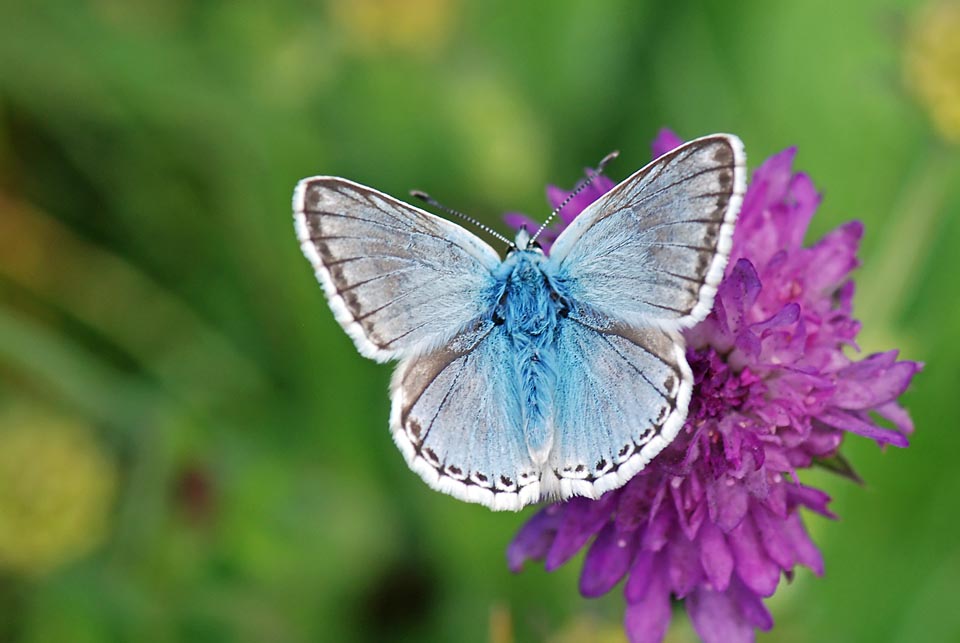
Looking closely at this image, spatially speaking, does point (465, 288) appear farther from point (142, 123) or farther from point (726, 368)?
point (142, 123)

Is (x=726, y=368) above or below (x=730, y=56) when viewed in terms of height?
→ below

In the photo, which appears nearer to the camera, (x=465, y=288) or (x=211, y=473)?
(x=465, y=288)

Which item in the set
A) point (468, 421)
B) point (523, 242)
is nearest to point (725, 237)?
point (523, 242)

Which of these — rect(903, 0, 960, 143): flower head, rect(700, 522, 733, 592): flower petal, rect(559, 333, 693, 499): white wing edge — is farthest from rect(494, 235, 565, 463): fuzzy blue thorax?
rect(903, 0, 960, 143): flower head

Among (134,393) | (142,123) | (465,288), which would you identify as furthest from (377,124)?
(465,288)

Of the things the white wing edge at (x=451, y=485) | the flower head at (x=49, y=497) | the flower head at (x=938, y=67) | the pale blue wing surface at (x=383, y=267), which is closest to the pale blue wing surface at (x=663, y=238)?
the pale blue wing surface at (x=383, y=267)
